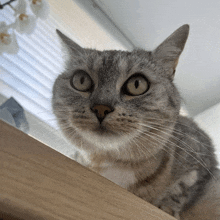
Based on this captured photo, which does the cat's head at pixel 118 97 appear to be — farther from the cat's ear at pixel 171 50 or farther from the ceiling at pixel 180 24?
the ceiling at pixel 180 24

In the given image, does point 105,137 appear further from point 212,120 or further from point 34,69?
point 212,120

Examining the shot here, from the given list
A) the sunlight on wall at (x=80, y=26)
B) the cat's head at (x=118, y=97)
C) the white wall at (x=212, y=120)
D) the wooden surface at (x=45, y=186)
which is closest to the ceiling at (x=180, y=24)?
the sunlight on wall at (x=80, y=26)

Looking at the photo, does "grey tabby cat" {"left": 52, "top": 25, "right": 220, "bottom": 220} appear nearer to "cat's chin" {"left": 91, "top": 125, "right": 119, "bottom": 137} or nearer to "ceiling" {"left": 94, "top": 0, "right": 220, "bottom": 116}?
"cat's chin" {"left": 91, "top": 125, "right": 119, "bottom": 137}

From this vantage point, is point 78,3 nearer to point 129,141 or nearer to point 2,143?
point 129,141

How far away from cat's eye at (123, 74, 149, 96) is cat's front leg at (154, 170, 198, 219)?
0.33 metres

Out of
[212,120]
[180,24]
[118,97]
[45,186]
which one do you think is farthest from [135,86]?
[212,120]

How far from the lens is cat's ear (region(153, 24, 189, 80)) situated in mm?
799

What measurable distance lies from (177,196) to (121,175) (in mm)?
191

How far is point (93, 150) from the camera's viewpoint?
27.3 inches

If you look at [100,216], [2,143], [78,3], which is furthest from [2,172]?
[78,3]

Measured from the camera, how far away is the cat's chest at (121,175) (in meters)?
0.68

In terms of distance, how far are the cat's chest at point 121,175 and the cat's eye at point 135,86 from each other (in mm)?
248

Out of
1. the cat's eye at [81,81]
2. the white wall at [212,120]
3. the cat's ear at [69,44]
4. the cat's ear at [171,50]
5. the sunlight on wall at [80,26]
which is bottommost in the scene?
the cat's eye at [81,81]

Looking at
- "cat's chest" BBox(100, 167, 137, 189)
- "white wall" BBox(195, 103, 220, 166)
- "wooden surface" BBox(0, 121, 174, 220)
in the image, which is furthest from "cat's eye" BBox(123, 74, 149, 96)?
"white wall" BBox(195, 103, 220, 166)
